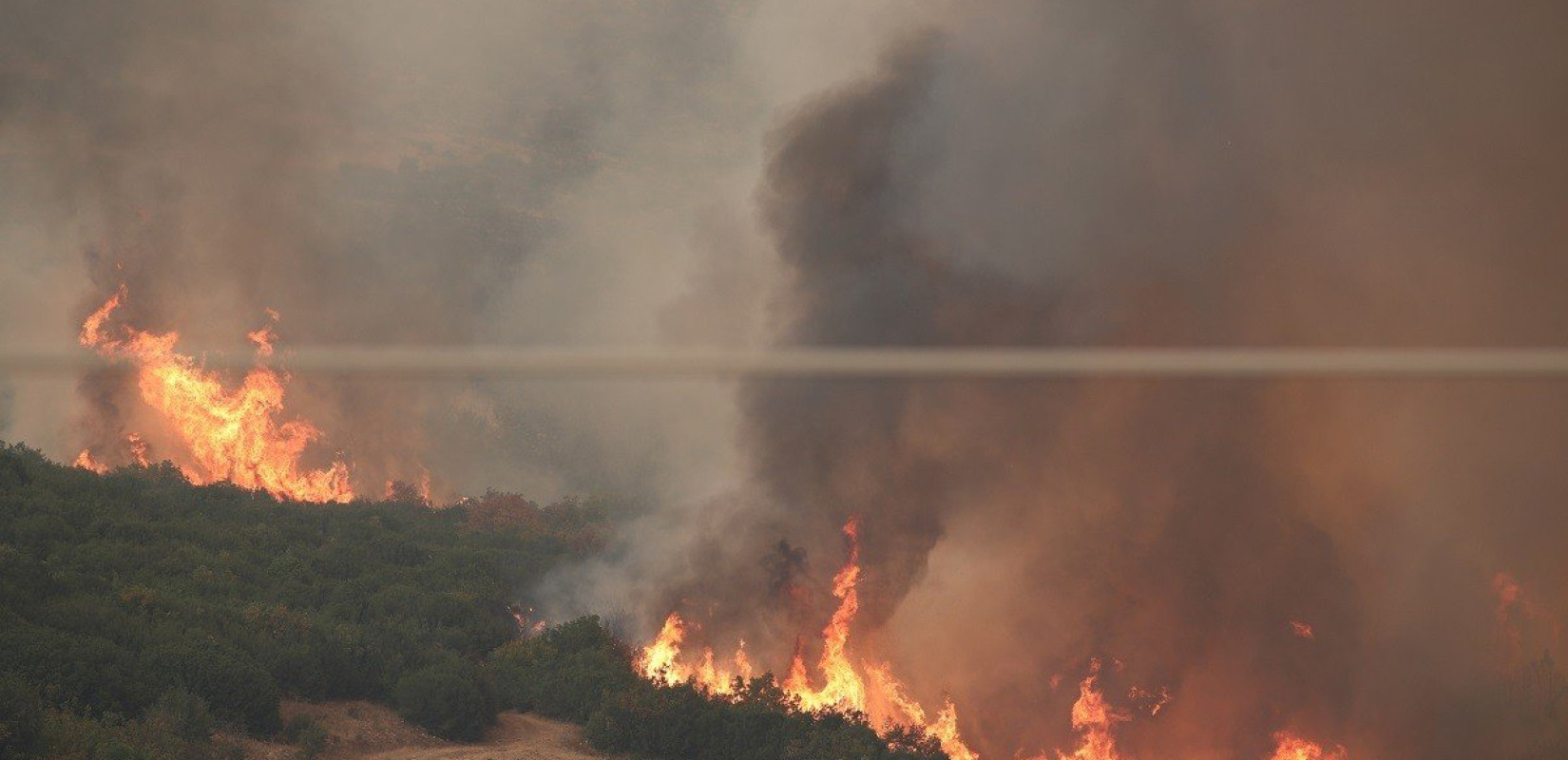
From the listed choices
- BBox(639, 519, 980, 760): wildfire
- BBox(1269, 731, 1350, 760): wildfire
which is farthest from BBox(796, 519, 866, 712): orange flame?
BBox(1269, 731, 1350, 760): wildfire

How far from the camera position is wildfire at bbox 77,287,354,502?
47.5 meters

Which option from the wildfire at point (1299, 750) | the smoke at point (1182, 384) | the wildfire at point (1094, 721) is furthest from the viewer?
the smoke at point (1182, 384)

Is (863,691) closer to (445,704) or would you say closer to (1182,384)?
(445,704)

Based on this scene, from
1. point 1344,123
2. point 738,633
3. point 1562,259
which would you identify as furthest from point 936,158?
point 1562,259

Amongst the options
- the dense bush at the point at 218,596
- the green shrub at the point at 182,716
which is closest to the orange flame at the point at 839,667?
the dense bush at the point at 218,596

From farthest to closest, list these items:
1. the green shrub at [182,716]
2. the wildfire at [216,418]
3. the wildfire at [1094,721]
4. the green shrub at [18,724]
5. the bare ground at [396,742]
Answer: the wildfire at [216,418], the wildfire at [1094,721], the bare ground at [396,742], the green shrub at [182,716], the green shrub at [18,724]

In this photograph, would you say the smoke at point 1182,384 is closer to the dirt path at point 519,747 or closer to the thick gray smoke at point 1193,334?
the thick gray smoke at point 1193,334

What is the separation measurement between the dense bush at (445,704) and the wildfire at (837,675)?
512 cm

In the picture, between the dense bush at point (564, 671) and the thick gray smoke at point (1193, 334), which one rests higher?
the thick gray smoke at point (1193, 334)

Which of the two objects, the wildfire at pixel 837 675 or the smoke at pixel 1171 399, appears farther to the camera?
the smoke at pixel 1171 399

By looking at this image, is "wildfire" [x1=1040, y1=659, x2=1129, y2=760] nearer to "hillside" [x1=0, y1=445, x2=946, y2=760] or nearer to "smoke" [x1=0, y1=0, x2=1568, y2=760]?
"smoke" [x1=0, y1=0, x2=1568, y2=760]

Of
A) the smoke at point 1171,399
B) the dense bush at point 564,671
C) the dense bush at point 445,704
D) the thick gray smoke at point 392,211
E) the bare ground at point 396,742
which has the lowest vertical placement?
the bare ground at point 396,742

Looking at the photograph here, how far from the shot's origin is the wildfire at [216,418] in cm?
4747

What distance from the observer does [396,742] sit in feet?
71.3
